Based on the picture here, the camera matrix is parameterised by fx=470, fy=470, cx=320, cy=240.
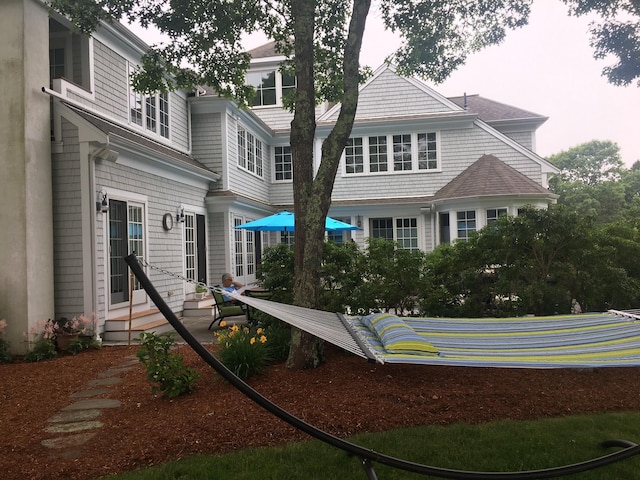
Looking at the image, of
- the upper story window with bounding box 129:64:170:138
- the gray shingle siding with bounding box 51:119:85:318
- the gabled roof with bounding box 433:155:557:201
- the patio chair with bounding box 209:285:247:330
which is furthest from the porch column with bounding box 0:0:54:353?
the gabled roof with bounding box 433:155:557:201

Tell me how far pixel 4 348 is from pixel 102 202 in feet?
7.90

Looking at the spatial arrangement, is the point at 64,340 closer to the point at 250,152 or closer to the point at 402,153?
the point at 250,152

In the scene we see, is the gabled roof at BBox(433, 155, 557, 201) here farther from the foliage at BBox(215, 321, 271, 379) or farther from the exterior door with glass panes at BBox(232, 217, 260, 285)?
the foliage at BBox(215, 321, 271, 379)

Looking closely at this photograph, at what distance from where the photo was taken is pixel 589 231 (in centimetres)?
585

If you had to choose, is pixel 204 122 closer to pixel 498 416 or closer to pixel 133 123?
pixel 133 123

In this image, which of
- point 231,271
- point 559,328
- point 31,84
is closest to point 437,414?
point 559,328

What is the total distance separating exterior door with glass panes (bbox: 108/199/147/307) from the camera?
25.2 feet

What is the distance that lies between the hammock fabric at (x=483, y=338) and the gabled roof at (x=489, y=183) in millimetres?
8211

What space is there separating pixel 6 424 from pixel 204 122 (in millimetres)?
9387

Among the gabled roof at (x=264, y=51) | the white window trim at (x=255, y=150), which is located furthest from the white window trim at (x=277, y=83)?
the white window trim at (x=255, y=150)

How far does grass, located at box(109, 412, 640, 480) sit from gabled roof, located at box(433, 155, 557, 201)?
31.3ft

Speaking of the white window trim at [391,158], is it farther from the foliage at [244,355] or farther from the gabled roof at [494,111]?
the foliage at [244,355]

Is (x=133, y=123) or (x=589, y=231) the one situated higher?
(x=133, y=123)

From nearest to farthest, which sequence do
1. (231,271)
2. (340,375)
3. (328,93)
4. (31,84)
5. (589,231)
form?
(340,375) < (589,231) < (31,84) < (328,93) < (231,271)
